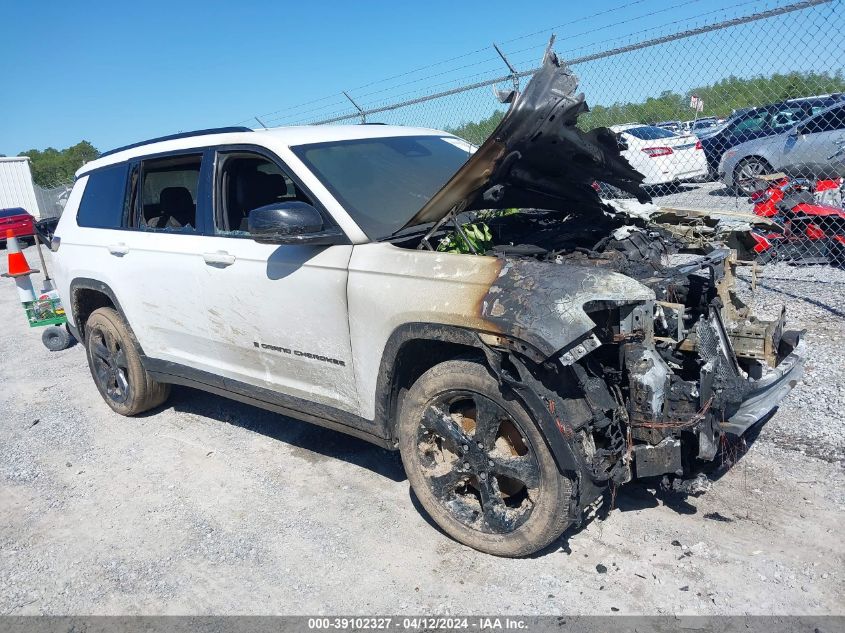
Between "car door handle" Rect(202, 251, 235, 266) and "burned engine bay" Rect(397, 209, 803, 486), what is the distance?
1.59 m

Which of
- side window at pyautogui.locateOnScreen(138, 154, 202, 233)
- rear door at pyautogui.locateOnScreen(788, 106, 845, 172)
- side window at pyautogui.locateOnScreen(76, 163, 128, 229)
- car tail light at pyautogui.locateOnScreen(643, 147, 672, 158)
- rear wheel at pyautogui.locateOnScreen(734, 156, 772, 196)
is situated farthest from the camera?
Result: rear wheel at pyautogui.locateOnScreen(734, 156, 772, 196)

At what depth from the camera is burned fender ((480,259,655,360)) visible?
253 cm

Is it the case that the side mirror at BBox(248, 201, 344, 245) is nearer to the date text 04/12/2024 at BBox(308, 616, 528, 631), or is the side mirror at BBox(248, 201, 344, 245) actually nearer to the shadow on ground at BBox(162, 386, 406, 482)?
the shadow on ground at BBox(162, 386, 406, 482)

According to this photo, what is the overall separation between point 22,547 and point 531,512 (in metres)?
2.79


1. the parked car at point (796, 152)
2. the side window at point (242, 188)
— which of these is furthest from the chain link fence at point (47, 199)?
the side window at point (242, 188)

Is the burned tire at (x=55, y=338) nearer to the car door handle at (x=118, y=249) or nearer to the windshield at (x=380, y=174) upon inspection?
the car door handle at (x=118, y=249)

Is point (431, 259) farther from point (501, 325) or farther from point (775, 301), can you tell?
point (775, 301)

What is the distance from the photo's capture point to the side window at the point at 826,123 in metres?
9.25

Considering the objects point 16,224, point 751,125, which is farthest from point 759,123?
point 16,224

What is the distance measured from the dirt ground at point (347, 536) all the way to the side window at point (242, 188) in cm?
157

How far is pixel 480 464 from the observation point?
9.68 ft

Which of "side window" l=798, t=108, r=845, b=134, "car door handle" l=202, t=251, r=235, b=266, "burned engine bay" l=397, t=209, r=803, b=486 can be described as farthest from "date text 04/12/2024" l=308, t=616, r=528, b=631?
"side window" l=798, t=108, r=845, b=134

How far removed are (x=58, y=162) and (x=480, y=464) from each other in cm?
5614

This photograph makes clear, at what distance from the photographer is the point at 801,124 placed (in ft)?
32.1
